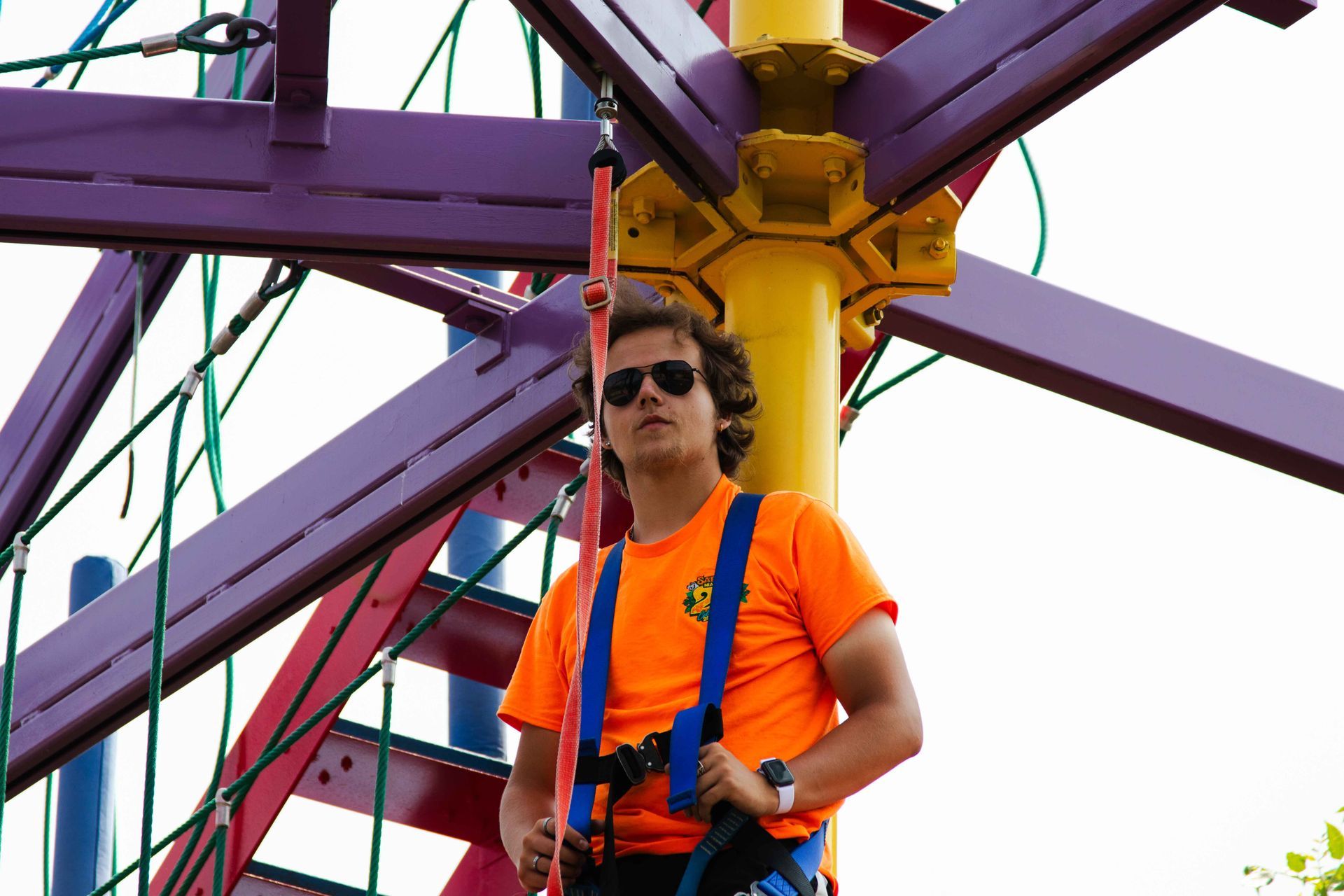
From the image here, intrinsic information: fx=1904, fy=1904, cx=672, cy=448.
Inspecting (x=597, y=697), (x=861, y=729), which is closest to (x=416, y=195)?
(x=597, y=697)

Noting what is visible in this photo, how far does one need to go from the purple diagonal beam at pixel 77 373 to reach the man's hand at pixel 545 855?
9.68 ft

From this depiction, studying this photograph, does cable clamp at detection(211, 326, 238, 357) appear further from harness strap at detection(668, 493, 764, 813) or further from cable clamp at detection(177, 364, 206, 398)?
harness strap at detection(668, 493, 764, 813)

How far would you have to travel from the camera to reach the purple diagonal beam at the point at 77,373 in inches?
229

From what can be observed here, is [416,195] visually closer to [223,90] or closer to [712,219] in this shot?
[712,219]

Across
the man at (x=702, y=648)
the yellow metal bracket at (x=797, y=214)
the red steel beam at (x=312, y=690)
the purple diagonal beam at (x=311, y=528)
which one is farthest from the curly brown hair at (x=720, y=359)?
the red steel beam at (x=312, y=690)

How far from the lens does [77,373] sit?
5.86 meters

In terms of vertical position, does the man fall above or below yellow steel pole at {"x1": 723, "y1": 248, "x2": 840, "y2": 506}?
below

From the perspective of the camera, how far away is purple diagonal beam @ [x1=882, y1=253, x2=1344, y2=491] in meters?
4.91

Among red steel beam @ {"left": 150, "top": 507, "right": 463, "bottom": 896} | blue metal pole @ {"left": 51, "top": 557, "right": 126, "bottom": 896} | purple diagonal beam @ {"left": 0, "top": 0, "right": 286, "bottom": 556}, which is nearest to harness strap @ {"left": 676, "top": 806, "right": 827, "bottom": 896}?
purple diagonal beam @ {"left": 0, "top": 0, "right": 286, "bottom": 556}

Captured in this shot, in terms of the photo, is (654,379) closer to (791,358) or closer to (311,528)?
(791,358)

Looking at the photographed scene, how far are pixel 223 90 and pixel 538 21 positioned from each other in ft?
8.45

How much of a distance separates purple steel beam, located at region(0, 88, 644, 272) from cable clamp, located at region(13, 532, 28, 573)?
1.34m

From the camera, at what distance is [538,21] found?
141 inches

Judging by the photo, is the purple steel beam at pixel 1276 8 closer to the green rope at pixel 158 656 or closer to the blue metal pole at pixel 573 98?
the green rope at pixel 158 656
